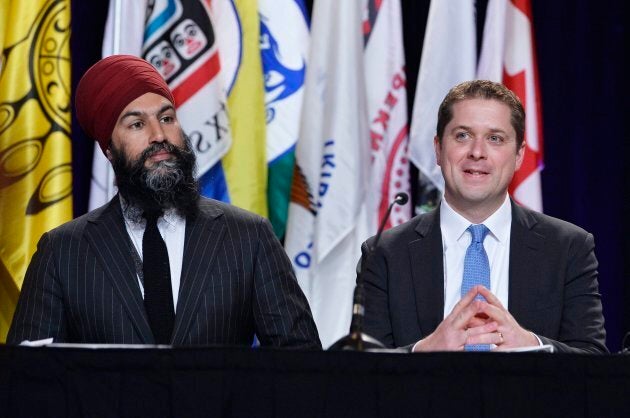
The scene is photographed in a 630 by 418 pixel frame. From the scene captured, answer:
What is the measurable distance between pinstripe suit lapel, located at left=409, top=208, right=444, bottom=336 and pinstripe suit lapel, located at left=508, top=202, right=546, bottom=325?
205 millimetres

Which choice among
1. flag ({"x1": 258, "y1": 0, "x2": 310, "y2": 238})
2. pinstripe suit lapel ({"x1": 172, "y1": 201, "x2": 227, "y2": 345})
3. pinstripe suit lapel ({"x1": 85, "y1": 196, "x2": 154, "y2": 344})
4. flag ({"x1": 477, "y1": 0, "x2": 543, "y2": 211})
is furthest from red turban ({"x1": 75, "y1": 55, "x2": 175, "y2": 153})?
flag ({"x1": 477, "y1": 0, "x2": 543, "y2": 211})

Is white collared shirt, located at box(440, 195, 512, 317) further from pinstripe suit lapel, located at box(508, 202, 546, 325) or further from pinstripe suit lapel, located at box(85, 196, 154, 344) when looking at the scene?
pinstripe suit lapel, located at box(85, 196, 154, 344)

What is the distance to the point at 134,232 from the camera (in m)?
3.19

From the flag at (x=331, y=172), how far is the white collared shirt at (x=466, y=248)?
1476mm

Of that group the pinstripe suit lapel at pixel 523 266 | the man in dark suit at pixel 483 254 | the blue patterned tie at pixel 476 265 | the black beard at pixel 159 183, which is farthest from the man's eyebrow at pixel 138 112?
the pinstripe suit lapel at pixel 523 266

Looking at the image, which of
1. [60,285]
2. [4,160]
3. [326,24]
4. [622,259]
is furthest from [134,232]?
[622,259]

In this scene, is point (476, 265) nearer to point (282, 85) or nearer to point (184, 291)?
point (184, 291)

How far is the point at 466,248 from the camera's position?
10.1 feet

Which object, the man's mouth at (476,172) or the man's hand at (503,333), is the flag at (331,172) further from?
the man's hand at (503,333)

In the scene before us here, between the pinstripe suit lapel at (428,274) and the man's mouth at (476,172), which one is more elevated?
the man's mouth at (476,172)

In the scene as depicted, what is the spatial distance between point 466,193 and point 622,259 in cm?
219

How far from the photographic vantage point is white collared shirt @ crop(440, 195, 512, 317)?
302 centimetres

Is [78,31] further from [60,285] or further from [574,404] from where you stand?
[574,404]

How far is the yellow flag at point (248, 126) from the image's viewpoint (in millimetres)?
4566
